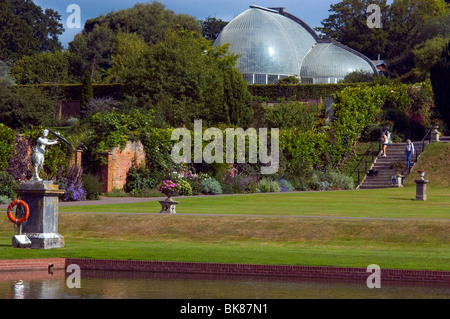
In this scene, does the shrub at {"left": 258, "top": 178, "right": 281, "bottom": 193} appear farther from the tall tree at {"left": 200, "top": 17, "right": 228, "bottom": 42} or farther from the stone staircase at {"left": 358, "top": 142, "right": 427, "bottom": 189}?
the tall tree at {"left": 200, "top": 17, "right": 228, "bottom": 42}

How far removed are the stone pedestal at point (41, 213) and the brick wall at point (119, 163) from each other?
14242 mm

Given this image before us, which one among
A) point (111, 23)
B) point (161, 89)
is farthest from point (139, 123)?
point (111, 23)

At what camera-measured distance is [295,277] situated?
16422 mm

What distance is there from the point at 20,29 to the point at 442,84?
5442 centimetres

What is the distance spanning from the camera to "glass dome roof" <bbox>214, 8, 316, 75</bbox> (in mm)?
78062

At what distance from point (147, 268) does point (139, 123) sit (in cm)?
2022

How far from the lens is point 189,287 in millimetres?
15547

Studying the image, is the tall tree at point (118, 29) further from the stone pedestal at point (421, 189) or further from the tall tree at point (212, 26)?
the stone pedestal at point (421, 189)

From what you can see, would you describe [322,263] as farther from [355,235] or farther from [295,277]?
[355,235]

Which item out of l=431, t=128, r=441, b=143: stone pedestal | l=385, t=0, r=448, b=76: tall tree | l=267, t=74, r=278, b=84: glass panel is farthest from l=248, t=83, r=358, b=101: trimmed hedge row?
l=385, t=0, r=448, b=76: tall tree

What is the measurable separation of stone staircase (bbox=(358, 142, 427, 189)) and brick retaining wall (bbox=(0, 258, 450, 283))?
26792 mm

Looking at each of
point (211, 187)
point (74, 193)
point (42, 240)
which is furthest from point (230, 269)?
point (211, 187)

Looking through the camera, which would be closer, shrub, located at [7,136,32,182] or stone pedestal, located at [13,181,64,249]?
stone pedestal, located at [13,181,64,249]

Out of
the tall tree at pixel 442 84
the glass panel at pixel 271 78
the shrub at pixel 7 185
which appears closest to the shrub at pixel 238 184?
the shrub at pixel 7 185
